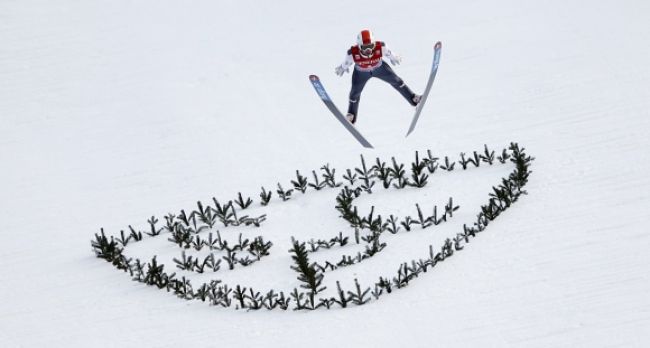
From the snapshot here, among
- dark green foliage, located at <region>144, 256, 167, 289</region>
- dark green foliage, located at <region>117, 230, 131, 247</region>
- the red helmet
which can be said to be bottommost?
dark green foliage, located at <region>144, 256, 167, 289</region>

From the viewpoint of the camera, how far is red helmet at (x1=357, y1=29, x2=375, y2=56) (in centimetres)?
1268

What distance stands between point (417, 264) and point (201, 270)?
273 cm

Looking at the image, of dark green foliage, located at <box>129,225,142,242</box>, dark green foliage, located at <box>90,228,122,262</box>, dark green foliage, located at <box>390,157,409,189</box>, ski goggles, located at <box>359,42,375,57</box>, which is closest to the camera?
ski goggles, located at <box>359,42,375,57</box>

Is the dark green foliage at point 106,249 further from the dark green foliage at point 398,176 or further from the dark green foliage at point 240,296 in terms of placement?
the dark green foliage at point 398,176

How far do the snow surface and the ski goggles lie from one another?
2.44 m

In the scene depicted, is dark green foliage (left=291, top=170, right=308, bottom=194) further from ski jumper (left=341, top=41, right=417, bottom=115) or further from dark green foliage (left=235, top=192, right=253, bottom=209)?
ski jumper (left=341, top=41, right=417, bottom=115)

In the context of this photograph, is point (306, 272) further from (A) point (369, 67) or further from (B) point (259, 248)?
(A) point (369, 67)

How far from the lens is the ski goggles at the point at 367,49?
12.9 meters

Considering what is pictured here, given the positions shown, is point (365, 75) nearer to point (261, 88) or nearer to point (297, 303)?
point (297, 303)

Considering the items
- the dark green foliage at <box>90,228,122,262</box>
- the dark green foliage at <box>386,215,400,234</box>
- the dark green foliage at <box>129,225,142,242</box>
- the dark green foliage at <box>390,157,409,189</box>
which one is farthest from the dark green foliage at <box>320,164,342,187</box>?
the dark green foliage at <box>90,228,122,262</box>

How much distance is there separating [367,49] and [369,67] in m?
0.46

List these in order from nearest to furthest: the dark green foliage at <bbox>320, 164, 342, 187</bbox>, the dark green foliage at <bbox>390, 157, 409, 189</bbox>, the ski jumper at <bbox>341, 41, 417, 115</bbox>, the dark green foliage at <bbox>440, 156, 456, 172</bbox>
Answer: the ski jumper at <bbox>341, 41, 417, 115</bbox>, the dark green foliage at <bbox>390, 157, 409, 189</bbox>, the dark green foliage at <bbox>320, 164, 342, 187</bbox>, the dark green foliage at <bbox>440, 156, 456, 172</bbox>

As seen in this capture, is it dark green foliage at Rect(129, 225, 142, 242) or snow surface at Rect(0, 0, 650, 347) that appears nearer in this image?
snow surface at Rect(0, 0, 650, 347)

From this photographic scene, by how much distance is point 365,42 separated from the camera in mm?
12781
